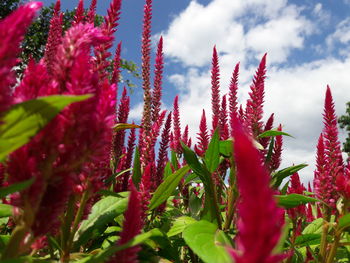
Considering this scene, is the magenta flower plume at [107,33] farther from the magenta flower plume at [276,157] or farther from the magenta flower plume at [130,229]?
the magenta flower plume at [276,157]

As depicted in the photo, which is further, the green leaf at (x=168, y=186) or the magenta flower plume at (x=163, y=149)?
the magenta flower plume at (x=163, y=149)

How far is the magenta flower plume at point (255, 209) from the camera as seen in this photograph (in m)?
0.40

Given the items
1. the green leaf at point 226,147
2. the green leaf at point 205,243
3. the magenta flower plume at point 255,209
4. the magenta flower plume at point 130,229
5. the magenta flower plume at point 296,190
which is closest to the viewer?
the magenta flower plume at point 255,209

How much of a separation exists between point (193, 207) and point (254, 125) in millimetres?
825

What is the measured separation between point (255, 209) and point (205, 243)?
853 millimetres

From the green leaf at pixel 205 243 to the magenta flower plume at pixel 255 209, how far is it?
567 mm

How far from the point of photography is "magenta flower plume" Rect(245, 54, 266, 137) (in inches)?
79.2

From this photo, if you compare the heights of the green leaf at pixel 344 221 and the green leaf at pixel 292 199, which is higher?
the green leaf at pixel 292 199

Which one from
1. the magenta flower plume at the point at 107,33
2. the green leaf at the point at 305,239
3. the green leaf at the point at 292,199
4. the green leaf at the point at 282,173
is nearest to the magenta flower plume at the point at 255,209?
the magenta flower plume at the point at 107,33

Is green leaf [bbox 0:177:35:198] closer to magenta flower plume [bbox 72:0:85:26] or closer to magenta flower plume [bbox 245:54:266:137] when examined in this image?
magenta flower plume [bbox 72:0:85:26]

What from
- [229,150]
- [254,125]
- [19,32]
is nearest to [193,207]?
[229,150]

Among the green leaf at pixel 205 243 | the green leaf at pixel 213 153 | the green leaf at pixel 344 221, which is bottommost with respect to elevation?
the green leaf at pixel 205 243

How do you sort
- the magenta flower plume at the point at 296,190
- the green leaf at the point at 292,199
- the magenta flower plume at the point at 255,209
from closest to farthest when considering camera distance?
the magenta flower plume at the point at 255,209, the green leaf at the point at 292,199, the magenta flower plume at the point at 296,190

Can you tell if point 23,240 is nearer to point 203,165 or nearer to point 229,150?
point 203,165
